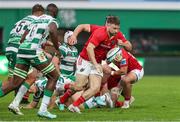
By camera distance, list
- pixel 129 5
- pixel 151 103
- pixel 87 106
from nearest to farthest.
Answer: pixel 87 106
pixel 151 103
pixel 129 5

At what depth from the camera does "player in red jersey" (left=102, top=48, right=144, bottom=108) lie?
16125 mm

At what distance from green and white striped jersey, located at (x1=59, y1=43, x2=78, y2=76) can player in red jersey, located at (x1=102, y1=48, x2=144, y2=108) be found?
0.78 metres

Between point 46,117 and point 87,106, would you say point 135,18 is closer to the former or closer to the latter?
point 87,106

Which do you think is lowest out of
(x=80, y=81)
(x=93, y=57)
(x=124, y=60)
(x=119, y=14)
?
(x=119, y=14)

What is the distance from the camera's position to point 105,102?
53.4ft

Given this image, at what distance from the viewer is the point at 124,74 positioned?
1625 centimetres

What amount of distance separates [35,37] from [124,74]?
327 centimetres

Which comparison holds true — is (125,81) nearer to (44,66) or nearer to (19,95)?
(19,95)

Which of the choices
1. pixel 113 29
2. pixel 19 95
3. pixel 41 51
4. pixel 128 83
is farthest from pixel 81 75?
pixel 41 51

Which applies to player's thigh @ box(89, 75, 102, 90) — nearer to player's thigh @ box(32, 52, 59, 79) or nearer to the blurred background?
player's thigh @ box(32, 52, 59, 79)

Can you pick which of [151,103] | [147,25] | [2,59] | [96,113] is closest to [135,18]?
[147,25]

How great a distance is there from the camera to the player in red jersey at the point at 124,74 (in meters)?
16.1

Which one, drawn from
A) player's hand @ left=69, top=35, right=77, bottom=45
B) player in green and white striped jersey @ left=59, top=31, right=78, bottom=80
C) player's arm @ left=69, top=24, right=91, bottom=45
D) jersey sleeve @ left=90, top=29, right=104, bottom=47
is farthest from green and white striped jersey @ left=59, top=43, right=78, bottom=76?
jersey sleeve @ left=90, top=29, right=104, bottom=47

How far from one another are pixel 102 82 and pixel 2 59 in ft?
59.7
